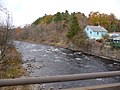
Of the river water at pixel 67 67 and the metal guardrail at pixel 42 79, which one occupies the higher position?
the metal guardrail at pixel 42 79

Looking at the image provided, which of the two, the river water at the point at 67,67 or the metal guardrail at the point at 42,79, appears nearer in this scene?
the metal guardrail at the point at 42,79

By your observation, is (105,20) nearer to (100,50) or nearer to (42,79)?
(100,50)

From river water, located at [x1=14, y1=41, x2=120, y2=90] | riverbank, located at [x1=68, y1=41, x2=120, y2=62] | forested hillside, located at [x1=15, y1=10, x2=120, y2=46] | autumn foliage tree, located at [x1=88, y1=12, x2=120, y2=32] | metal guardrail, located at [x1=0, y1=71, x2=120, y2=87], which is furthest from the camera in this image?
autumn foliage tree, located at [x1=88, y1=12, x2=120, y2=32]

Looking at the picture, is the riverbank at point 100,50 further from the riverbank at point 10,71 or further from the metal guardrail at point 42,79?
the metal guardrail at point 42,79

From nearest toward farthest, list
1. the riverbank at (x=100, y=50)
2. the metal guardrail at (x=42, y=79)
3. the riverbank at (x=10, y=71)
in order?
the metal guardrail at (x=42, y=79) → the riverbank at (x=10, y=71) → the riverbank at (x=100, y=50)

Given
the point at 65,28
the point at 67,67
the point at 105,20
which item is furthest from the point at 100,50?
the point at 65,28

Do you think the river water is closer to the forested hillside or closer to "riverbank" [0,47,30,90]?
"riverbank" [0,47,30,90]

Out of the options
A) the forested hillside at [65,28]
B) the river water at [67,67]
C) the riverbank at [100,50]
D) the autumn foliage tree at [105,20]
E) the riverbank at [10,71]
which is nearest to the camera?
the riverbank at [10,71]

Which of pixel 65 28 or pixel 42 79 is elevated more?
pixel 65 28

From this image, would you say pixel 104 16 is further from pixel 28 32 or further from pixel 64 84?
pixel 64 84

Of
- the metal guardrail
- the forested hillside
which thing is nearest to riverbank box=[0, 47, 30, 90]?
the metal guardrail

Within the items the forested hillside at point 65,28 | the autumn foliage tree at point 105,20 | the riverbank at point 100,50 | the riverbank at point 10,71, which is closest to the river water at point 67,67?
the riverbank at point 10,71

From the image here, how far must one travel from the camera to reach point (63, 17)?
69.8m

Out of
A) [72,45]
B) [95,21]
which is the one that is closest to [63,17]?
[95,21]
